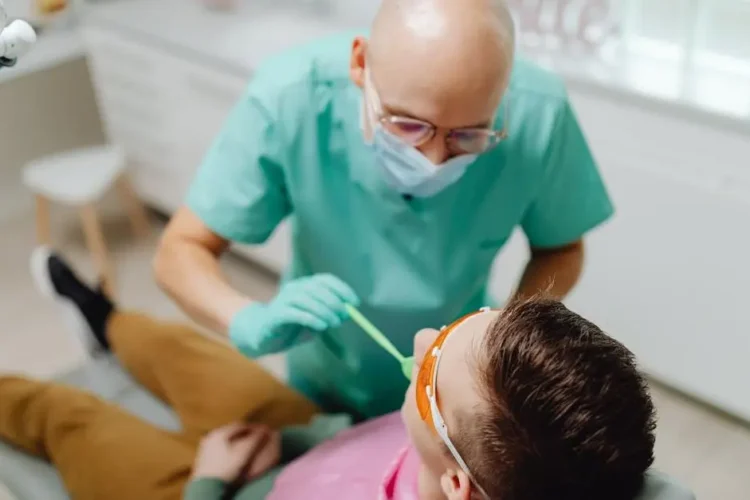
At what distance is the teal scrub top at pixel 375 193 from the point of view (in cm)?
119

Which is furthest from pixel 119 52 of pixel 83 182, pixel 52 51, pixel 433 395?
pixel 433 395

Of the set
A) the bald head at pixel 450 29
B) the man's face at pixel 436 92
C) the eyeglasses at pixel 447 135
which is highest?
the bald head at pixel 450 29

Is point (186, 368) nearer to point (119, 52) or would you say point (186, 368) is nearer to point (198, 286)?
point (198, 286)

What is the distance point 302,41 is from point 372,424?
1.35 meters

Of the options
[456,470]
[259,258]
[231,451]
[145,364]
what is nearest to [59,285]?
[145,364]

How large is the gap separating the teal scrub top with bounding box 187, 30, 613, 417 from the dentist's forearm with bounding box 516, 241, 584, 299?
2 centimetres

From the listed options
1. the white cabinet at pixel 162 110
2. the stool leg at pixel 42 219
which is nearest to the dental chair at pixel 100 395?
the white cabinet at pixel 162 110

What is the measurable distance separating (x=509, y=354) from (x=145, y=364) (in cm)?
111

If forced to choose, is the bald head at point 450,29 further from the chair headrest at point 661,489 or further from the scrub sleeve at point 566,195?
the chair headrest at point 661,489

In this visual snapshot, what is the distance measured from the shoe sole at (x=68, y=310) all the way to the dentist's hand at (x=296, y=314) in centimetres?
89

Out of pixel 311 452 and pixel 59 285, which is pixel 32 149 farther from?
pixel 311 452

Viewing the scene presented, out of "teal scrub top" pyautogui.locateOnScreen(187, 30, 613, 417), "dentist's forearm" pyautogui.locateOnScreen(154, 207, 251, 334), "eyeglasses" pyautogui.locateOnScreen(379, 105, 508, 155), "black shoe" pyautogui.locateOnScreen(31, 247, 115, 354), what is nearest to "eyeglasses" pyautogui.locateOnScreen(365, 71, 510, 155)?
"eyeglasses" pyautogui.locateOnScreen(379, 105, 508, 155)

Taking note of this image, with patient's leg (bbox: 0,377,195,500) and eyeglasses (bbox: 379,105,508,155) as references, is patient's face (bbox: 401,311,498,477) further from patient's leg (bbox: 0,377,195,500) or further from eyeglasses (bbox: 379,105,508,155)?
patient's leg (bbox: 0,377,195,500)

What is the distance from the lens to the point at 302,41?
2.35m
